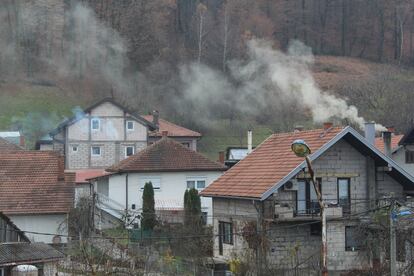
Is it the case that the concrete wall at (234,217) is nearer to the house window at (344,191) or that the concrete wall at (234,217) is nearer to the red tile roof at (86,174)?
the house window at (344,191)

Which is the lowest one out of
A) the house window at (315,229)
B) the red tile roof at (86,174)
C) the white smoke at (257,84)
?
the house window at (315,229)

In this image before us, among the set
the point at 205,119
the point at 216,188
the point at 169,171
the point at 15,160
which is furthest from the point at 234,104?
the point at 216,188

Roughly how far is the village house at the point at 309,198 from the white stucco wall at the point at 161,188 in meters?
11.9

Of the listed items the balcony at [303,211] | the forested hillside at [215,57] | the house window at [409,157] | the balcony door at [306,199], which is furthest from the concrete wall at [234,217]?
the forested hillside at [215,57]

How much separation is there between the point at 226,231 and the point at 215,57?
62.8 metres

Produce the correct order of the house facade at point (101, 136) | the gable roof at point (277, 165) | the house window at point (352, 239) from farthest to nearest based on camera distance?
the house facade at point (101, 136) → the house window at point (352, 239) → the gable roof at point (277, 165)

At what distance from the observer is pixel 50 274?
2888cm

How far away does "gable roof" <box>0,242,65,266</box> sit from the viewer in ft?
76.4

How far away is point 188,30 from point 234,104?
20682 mm

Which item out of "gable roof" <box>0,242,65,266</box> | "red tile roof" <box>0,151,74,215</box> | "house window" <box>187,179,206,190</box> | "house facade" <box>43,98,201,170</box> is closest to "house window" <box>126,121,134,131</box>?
"house facade" <box>43,98,201,170</box>

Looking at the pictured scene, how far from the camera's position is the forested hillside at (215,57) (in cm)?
7950

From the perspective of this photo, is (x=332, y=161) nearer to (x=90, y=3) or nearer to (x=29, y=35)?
(x=29, y=35)

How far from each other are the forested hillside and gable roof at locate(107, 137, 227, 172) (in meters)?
23.9

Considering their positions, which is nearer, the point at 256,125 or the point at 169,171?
the point at 169,171
